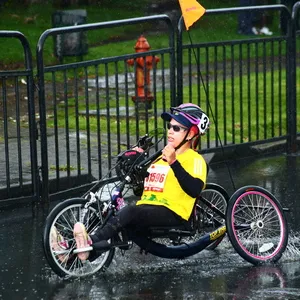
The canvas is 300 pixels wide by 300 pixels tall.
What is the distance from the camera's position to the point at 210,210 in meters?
8.03

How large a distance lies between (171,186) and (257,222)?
74 centimetres

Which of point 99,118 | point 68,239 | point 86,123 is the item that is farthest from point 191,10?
point 86,123

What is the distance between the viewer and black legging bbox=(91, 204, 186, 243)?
733 centimetres

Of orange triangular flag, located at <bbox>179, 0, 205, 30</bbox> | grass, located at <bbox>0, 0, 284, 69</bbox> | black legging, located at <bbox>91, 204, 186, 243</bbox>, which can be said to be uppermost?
orange triangular flag, located at <bbox>179, 0, 205, 30</bbox>

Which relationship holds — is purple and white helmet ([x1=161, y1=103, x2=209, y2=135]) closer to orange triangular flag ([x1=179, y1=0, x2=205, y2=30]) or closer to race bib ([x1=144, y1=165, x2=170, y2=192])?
race bib ([x1=144, y1=165, x2=170, y2=192])

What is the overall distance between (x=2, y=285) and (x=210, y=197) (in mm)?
1748

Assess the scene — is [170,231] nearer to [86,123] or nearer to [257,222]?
[257,222]

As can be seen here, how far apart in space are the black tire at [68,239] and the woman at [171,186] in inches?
5.7

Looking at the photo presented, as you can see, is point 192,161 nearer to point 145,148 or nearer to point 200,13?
point 145,148

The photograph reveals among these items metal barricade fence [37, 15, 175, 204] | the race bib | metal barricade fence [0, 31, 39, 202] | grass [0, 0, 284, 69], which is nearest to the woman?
the race bib

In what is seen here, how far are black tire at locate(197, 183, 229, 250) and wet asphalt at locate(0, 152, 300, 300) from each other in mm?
208

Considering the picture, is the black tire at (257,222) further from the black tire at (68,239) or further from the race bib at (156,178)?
the black tire at (68,239)

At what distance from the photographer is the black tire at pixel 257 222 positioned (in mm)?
7715

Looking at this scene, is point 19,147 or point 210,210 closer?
point 210,210
